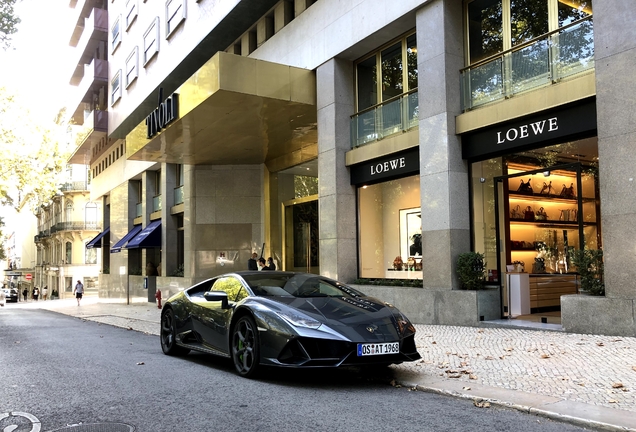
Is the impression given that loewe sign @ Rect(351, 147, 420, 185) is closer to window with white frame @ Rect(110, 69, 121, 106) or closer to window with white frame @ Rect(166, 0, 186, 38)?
window with white frame @ Rect(166, 0, 186, 38)

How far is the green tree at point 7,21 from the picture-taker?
14.5 meters

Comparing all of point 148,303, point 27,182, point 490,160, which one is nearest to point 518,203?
point 490,160

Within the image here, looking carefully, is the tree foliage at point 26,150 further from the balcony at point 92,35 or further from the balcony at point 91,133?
the balcony at point 92,35

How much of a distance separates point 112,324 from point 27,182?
49.8 ft

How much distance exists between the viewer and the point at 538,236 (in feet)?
39.7

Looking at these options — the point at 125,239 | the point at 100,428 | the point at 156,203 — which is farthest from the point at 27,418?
the point at 125,239

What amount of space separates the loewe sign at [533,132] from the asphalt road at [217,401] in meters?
6.07

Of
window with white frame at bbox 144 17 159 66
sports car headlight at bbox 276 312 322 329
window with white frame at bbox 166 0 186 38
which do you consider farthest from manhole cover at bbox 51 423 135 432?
window with white frame at bbox 144 17 159 66

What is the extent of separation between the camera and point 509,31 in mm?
11945

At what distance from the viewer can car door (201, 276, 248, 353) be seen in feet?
24.8

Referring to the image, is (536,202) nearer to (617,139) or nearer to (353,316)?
(617,139)

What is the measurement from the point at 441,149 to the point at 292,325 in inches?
288

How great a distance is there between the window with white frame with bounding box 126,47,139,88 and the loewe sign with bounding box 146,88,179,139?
1358 cm

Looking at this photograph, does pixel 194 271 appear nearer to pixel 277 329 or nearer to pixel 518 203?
pixel 518 203
